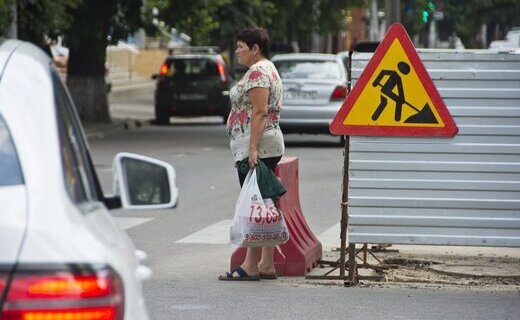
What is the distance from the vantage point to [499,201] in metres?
9.75

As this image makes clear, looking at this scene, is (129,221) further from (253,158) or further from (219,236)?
(253,158)

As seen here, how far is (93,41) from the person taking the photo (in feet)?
102

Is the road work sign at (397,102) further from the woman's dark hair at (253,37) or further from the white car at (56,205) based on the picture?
the white car at (56,205)

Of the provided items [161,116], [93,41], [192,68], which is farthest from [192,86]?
[93,41]

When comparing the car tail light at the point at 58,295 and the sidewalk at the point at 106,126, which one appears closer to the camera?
the car tail light at the point at 58,295

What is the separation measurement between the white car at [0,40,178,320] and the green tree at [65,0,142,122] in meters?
24.9

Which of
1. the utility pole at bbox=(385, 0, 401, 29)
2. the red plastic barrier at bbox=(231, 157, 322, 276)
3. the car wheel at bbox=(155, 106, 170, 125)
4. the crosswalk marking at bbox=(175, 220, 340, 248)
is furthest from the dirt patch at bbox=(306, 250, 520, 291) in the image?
the car wheel at bbox=(155, 106, 170, 125)

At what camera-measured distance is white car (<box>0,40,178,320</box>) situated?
3314 millimetres

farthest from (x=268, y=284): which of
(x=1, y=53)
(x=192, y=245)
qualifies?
(x=1, y=53)

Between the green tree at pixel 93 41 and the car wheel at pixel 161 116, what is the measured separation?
206cm

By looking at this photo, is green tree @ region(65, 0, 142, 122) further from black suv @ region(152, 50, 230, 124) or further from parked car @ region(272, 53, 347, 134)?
parked car @ region(272, 53, 347, 134)

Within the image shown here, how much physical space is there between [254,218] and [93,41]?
21852 millimetres

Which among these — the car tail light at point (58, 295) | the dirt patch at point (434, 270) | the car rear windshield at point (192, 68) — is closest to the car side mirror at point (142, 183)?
the car tail light at point (58, 295)

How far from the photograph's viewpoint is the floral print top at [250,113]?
9977mm
